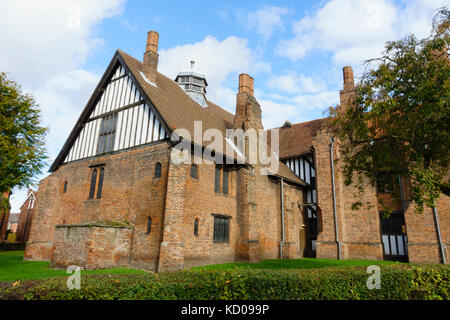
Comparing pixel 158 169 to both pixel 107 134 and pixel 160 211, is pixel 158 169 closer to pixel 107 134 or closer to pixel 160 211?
pixel 160 211

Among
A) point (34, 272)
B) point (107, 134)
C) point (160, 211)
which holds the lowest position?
point (34, 272)

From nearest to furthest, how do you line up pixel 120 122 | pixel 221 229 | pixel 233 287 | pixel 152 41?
pixel 233 287 < pixel 221 229 < pixel 120 122 < pixel 152 41

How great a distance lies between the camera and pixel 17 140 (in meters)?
17.9

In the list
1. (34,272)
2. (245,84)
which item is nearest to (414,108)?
(245,84)

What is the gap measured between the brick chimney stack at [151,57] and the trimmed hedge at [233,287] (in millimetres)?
14819

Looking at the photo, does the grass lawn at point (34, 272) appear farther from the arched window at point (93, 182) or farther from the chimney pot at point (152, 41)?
the chimney pot at point (152, 41)

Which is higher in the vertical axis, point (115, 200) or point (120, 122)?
point (120, 122)

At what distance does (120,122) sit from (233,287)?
47.2 feet

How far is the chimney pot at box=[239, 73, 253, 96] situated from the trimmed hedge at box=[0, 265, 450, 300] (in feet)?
51.6

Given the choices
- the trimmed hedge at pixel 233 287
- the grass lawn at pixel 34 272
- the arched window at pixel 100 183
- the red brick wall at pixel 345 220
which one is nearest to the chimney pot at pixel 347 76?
the red brick wall at pixel 345 220

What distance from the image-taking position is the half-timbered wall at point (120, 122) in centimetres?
1666

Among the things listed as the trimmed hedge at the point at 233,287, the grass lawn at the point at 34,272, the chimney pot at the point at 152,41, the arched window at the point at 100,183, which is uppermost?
the chimney pot at the point at 152,41

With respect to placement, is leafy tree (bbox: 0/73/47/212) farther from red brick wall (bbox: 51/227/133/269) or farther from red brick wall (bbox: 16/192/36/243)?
red brick wall (bbox: 16/192/36/243)

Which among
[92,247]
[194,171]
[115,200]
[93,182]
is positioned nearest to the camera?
[92,247]
